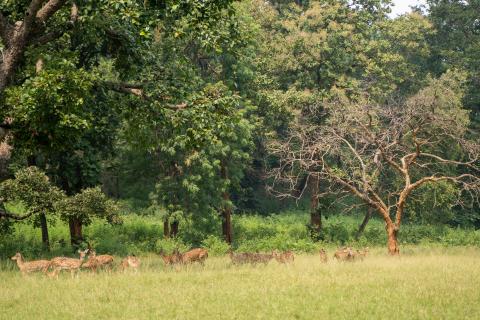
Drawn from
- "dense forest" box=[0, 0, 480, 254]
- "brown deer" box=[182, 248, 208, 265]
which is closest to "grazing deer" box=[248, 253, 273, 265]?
"brown deer" box=[182, 248, 208, 265]

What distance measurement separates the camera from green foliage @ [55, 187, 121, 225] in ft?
62.8

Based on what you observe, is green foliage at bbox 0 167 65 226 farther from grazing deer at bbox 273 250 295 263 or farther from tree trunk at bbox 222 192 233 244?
tree trunk at bbox 222 192 233 244

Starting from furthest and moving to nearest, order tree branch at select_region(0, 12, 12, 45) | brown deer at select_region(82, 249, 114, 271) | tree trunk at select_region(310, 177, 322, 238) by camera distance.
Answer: tree trunk at select_region(310, 177, 322, 238) → brown deer at select_region(82, 249, 114, 271) → tree branch at select_region(0, 12, 12, 45)

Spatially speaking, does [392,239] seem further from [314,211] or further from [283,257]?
[314,211]

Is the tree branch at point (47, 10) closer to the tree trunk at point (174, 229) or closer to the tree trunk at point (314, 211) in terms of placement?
the tree trunk at point (174, 229)

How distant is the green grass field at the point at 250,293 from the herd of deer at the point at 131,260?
33 cm

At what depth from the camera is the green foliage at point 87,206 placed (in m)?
19.2

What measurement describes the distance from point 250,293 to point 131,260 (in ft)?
18.9

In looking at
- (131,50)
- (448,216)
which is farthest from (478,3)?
(131,50)

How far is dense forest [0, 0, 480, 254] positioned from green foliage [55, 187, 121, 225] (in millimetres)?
51

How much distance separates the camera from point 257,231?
37875mm

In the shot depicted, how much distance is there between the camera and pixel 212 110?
19203mm

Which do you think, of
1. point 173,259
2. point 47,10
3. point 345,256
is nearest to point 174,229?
point 173,259

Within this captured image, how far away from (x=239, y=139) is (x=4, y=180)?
15.0 m
